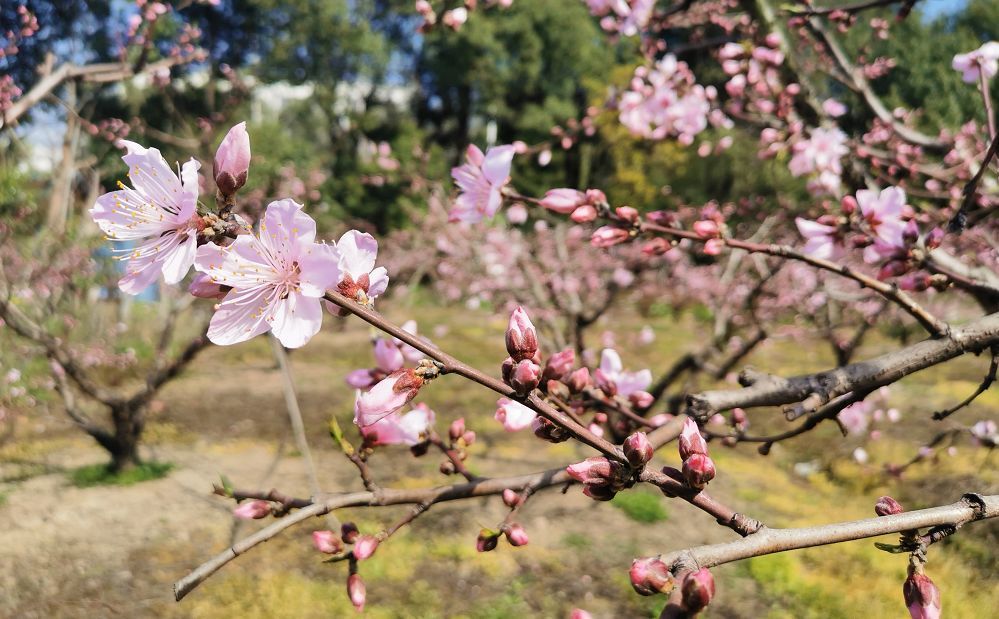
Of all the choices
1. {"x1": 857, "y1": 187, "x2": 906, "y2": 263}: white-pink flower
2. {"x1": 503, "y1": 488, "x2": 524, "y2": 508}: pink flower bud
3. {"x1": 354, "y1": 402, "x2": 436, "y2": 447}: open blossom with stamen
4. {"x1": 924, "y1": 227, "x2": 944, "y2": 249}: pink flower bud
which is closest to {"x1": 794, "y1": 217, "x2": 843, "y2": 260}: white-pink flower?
{"x1": 857, "y1": 187, "x2": 906, "y2": 263}: white-pink flower

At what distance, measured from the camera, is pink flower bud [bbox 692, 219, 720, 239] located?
137 cm

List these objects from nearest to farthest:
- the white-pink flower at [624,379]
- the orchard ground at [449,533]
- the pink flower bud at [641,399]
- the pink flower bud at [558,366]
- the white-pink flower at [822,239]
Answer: the pink flower bud at [558,366] < the white-pink flower at [822,239] < the pink flower bud at [641,399] < the white-pink flower at [624,379] < the orchard ground at [449,533]

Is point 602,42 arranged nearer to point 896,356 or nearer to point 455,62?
point 455,62

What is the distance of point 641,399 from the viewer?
161cm

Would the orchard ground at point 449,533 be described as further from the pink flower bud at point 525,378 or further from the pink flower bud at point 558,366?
the pink flower bud at point 525,378

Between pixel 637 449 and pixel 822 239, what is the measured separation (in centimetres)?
100

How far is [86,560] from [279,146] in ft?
56.0

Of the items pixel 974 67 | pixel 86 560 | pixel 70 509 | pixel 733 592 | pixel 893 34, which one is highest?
pixel 974 67

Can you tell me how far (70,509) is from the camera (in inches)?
189

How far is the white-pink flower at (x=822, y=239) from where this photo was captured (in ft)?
4.83

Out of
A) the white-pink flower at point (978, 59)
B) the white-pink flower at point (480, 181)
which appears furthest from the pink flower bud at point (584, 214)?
the white-pink flower at point (978, 59)

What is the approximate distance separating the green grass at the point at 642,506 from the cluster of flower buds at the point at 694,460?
165 inches

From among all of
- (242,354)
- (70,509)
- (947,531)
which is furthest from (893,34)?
(242,354)

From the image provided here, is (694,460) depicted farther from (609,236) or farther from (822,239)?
(822,239)
